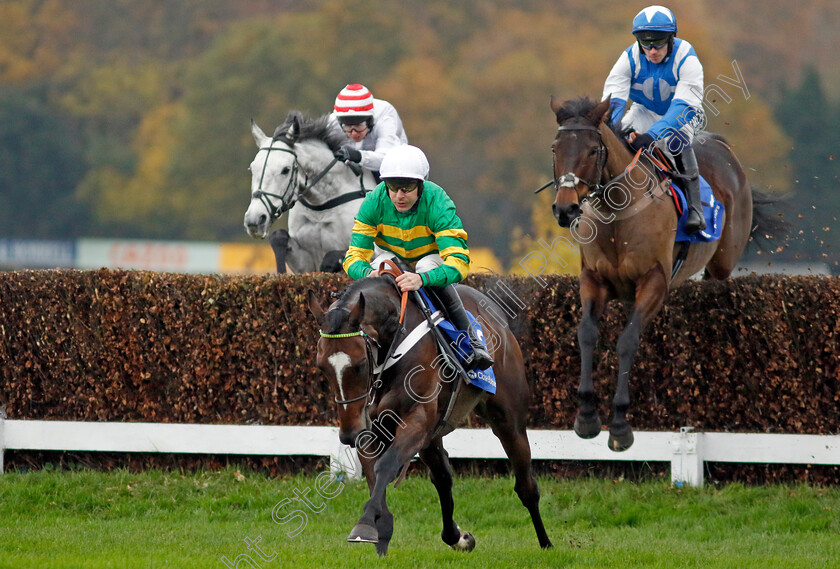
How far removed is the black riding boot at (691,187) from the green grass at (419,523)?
6.28 ft

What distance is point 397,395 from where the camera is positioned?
5.75m

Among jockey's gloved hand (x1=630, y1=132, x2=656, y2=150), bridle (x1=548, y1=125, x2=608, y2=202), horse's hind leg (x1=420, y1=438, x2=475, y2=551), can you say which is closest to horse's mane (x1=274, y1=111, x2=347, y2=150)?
jockey's gloved hand (x1=630, y1=132, x2=656, y2=150)

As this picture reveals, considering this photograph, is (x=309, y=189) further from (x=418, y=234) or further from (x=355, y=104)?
(x=418, y=234)

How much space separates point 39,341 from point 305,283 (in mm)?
2215

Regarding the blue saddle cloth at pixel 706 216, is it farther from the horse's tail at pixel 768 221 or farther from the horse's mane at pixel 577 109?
the horse's tail at pixel 768 221

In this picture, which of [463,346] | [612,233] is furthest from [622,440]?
[463,346]

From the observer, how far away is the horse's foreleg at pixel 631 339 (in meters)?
7.15

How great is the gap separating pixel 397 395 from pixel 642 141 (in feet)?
10.0

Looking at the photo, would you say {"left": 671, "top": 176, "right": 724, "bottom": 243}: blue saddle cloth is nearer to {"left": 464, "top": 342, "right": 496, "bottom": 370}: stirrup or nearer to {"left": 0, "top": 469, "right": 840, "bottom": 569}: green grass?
{"left": 0, "top": 469, "right": 840, "bottom": 569}: green grass

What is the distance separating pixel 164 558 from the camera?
239 inches

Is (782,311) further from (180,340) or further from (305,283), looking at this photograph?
(180,340)

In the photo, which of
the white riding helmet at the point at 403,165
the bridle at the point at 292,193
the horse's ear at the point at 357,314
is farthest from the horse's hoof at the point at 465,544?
the bridle at the point at 292,193

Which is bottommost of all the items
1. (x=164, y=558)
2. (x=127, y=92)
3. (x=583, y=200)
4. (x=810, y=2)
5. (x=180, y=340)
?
(x=164, y=558)

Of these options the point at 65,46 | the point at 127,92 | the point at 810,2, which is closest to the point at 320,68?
the point at 127,92
